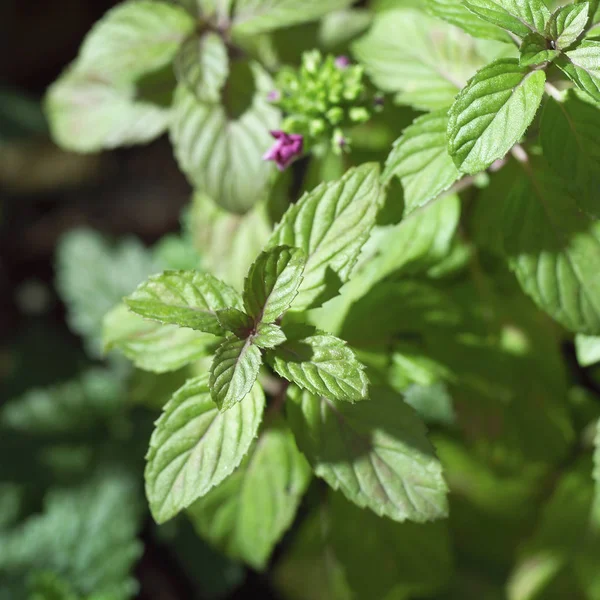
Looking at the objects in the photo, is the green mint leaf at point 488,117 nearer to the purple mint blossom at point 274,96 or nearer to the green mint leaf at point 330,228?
the green mint leaf at point 330,228

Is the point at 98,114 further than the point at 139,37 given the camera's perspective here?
Yes

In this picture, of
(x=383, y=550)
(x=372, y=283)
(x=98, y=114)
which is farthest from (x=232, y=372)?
(x=98, y=114)

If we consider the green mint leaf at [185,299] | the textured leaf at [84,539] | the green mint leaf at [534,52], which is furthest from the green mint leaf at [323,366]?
the textured leaf at [84,539]

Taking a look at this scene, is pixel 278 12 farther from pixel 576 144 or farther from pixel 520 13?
pixel 576 144

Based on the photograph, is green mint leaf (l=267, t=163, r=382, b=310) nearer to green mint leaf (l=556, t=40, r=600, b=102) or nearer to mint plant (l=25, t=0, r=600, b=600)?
mint plant (l=25, t=0, r=600, b=600)

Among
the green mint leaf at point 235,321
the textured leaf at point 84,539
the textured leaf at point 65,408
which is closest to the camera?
the green mint leaf at point 235,321
